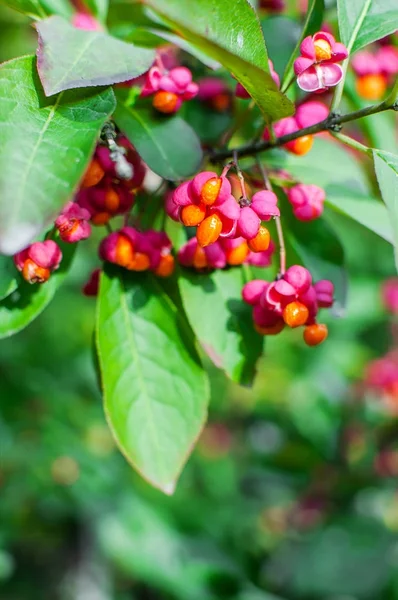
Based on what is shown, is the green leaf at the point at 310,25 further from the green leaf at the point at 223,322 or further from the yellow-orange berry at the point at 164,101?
the green leaf at the point at 223,322

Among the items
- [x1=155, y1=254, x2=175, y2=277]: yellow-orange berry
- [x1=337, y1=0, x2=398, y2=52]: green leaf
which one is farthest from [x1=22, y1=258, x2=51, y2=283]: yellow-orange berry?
[x1=337, y1=0, x2=398, y2=52]: green leaf

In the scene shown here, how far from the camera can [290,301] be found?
99 cm

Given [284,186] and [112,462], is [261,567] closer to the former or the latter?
[112,462]

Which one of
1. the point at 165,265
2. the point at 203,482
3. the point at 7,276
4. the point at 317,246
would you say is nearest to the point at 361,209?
the point at 317,246

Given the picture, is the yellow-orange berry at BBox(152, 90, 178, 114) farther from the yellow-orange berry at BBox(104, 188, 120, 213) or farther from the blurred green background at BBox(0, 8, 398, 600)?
the blurred green background at BBox(0, 8, 398, 600)

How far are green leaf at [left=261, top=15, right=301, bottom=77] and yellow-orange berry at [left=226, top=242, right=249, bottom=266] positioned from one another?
0.36 metres

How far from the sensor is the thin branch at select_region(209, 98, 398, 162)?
882 mm

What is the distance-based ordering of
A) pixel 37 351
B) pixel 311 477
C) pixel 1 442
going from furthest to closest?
pixel 311 477
pixel 37 351
pixel 1 442

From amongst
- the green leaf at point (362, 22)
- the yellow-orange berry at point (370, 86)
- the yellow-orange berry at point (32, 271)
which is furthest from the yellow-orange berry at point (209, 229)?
the yellow-orange berry at point (370, 86)

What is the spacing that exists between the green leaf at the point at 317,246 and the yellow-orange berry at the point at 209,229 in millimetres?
318

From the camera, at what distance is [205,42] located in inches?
26.9

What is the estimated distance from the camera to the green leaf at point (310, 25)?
3.24ft

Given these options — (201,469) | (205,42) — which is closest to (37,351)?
(201,469)

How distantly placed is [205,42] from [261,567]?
2301 millimetres
